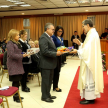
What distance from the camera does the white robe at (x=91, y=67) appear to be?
2984 mm

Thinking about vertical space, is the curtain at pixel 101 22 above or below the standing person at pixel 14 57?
above

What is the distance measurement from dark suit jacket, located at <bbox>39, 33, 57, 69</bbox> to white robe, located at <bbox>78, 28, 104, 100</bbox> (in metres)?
0.58

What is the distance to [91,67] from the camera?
2998mm

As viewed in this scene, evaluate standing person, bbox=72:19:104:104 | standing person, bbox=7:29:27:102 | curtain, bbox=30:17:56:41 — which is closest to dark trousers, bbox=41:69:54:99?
standing person, bbox=7:29:27:102

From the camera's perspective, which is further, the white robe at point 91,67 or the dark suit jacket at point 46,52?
the dark suit jacket at point 46,52

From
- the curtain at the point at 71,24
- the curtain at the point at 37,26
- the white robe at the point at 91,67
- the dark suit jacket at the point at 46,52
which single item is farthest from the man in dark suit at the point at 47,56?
the curtain at the point at 37,26

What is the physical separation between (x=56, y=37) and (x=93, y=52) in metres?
1.33

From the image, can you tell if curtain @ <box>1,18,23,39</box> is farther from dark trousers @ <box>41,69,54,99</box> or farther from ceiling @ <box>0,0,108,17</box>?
dark trousers @ <box>41,69,54,99</box>

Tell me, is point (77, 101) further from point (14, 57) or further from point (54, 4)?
point (54, 4)

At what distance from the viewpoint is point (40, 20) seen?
13156 mm

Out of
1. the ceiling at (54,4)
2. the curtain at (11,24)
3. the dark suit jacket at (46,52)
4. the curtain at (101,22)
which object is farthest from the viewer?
the curtain at (11,24)

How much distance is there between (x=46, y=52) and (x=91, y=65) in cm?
90

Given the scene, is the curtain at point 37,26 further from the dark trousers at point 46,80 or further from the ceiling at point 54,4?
the dark trousers at point 46,80

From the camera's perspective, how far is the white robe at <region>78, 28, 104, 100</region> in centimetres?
298
